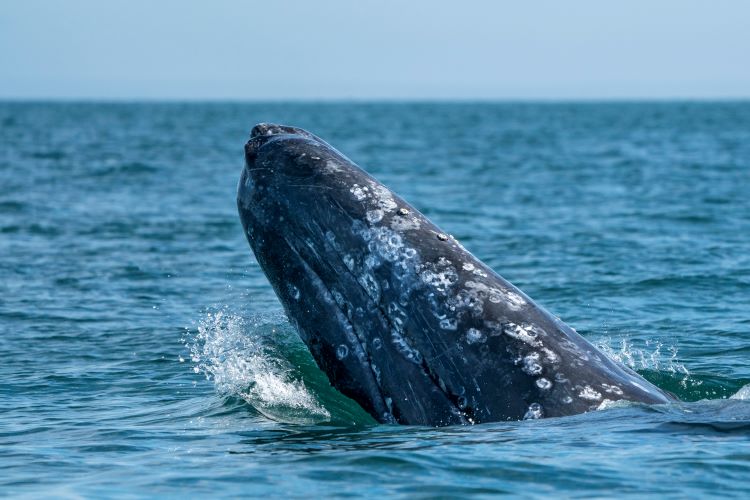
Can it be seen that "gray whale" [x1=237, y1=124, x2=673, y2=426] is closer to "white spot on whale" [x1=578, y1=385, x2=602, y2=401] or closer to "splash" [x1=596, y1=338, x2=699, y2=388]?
"white spot on whale" [x1=578, y1=385, x2=602, y2=401]

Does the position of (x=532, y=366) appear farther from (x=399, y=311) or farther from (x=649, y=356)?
(x=649, y=356)

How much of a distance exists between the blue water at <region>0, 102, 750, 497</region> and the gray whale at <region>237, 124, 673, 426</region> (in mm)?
A: 190

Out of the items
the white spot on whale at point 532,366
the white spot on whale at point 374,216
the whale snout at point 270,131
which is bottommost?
the white spot on whale at point 532,366

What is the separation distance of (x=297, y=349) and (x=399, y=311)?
132 inches

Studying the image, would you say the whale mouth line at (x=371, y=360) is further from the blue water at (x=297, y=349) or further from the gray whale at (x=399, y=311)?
the blue water at (x=297, y=349)

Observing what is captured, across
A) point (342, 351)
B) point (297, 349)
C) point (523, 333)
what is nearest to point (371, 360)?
point (342, 351)

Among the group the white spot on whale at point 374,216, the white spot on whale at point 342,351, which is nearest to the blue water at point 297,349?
the white spot on whale at point 342,351

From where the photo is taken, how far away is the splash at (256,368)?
30.9 ft

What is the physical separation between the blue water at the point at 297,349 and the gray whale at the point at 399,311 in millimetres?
190

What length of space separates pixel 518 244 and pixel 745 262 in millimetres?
3844

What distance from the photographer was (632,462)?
685 centimetres

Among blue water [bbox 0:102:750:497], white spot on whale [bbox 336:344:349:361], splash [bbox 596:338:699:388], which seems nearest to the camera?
blue water [bbox 0:102:750:497]

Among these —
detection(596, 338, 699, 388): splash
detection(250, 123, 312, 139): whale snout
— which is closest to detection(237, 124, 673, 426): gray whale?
detection(250, 123, 312, 139): whale snout

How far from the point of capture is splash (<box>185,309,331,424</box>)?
9430 mm
